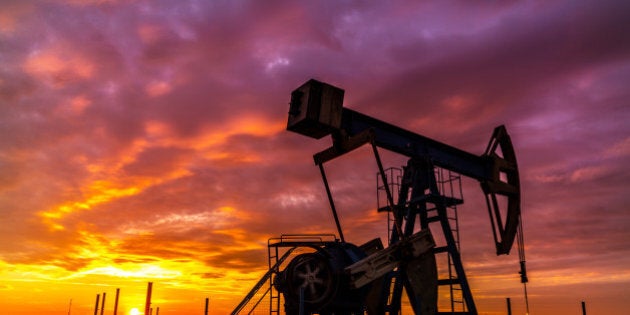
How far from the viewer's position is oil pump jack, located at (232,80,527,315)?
11.9 meters

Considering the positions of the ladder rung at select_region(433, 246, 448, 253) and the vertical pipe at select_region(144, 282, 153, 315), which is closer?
the ladder rung at select_region(433, 246, 448, 253)

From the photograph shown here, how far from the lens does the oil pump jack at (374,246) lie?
11898 millimetres

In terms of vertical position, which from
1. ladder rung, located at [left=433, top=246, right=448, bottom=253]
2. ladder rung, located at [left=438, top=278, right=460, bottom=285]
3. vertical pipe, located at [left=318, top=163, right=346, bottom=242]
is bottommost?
ladder rung, located at [left=438, top=278, right=460, bottom=285]

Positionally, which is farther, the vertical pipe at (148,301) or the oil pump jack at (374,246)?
the vertical pipe at (148,301)

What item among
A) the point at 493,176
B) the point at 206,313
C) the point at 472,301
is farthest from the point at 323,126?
the point at 206,313

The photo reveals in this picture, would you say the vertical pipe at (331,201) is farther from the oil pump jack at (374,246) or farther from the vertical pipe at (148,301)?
the vertical pipe at (148,301)

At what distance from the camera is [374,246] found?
1518cm

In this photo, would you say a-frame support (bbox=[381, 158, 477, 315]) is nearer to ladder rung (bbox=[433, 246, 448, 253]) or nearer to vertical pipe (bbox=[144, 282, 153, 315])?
ladder rung (bbox=[433, 246, 448, 253])

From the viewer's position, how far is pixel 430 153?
49.3 ft

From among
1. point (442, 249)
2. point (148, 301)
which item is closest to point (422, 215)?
point (442, 249)

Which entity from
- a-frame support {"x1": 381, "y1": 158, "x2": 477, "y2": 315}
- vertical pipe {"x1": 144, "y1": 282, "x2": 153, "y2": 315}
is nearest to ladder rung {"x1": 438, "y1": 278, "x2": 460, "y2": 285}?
a-frame support {"x1": 381, "y1": 158, "x2": 477, "y2": 315}

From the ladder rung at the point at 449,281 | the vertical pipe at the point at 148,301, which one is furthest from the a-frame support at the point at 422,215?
the vertical pipe at the point at 148,301

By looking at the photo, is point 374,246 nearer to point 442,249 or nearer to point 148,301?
point 442,249

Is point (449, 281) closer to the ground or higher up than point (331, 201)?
closer to the ground
